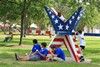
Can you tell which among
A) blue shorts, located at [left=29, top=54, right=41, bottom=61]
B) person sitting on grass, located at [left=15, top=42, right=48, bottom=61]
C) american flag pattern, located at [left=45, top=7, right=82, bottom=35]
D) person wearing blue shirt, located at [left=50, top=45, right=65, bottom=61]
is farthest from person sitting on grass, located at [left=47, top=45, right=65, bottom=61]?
american flag pattern, located at [left=45, top=7, right=82, bottom=35]

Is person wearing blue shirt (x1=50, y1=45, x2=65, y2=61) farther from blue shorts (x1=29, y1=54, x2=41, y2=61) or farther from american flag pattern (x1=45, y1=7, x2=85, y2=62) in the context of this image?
american flag pattern (x1=45, y1=7, x2=85, y2=62)

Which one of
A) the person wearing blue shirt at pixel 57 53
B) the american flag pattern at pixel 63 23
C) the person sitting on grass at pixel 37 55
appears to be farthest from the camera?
the american flag pattern at pixel 63 23

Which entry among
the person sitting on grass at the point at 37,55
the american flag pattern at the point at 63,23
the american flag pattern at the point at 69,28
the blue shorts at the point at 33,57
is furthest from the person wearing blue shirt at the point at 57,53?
the american flag pattern at the point at 63,23

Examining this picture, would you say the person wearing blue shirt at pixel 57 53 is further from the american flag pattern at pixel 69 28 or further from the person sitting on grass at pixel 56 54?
the american flag pattern at pixel 69 28

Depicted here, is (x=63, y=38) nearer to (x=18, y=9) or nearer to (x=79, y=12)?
(x=79, y=12)

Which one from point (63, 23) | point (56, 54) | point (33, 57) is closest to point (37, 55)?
point (33, 57)

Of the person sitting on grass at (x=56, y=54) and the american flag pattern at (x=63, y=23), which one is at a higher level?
the american flag pattern at (x=63, y=23)

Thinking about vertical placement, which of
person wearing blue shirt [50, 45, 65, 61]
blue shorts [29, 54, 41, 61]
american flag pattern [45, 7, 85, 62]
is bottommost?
blue shorts [29, 54, 41, 61]

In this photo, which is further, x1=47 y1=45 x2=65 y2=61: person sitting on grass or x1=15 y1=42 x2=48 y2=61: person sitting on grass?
x1=15 y1=42 x2=48 y2=61: person sitting on grass

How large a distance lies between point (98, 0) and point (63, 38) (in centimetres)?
1560

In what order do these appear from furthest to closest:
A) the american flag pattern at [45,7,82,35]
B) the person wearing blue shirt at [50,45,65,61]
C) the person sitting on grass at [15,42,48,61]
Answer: the american flag pattern at [45,7,82,35]
the person sitting on grass at [15,42,48,61]
the person wearing blue shirt at [50,45,65,61]

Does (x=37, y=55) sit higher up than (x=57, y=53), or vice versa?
(x=57, y=53)

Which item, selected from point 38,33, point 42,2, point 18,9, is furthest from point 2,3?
point 38,33

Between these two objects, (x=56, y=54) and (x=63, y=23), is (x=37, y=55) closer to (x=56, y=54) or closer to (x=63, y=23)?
(x=56, y=54)
